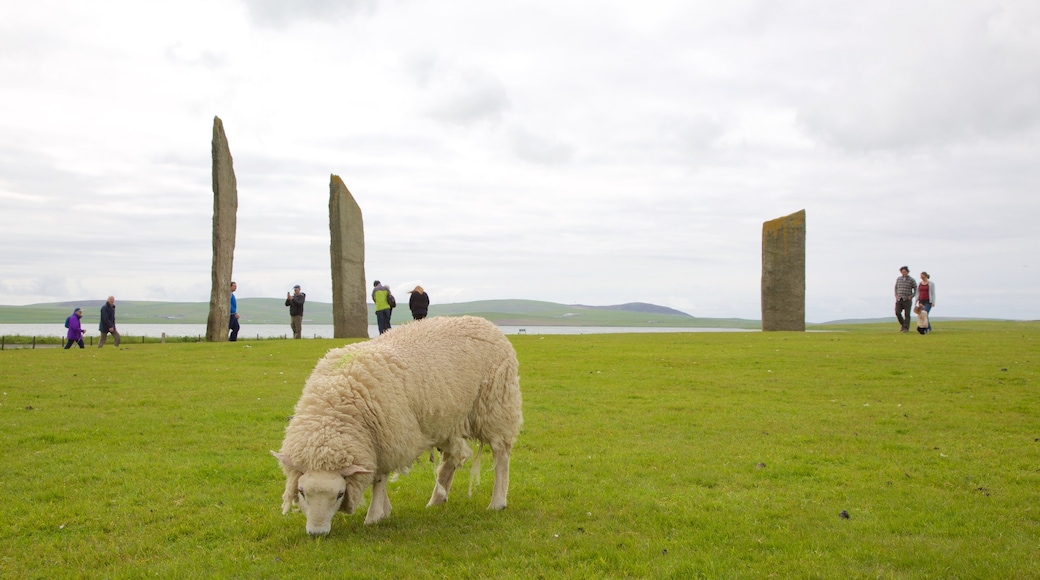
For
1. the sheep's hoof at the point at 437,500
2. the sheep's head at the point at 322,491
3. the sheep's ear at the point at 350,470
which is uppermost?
the sheep's ear at the point at 350,470

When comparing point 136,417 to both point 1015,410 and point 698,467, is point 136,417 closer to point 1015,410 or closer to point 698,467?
point 698,467

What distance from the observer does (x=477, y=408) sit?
7.50 metres

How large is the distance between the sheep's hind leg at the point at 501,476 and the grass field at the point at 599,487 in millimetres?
162

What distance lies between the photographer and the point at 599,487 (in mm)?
8016

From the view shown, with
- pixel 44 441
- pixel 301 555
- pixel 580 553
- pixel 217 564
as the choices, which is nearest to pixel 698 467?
pixel 580 553

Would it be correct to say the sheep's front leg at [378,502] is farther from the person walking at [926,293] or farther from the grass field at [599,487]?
the person walking at [926,293]

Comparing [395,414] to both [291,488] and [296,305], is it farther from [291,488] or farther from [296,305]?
[296,305]

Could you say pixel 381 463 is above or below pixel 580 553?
above

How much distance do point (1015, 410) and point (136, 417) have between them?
A: 1448cm

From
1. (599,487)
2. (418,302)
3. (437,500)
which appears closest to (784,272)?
(418,302)

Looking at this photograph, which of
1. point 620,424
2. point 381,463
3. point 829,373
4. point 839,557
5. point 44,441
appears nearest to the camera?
point 839,557

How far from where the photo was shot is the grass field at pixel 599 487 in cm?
581

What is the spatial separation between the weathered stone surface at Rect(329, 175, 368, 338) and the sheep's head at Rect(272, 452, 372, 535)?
25185mm

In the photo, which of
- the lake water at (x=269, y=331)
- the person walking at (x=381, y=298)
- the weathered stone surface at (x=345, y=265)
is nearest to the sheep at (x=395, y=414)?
the person walking at (x=381, y=298)
